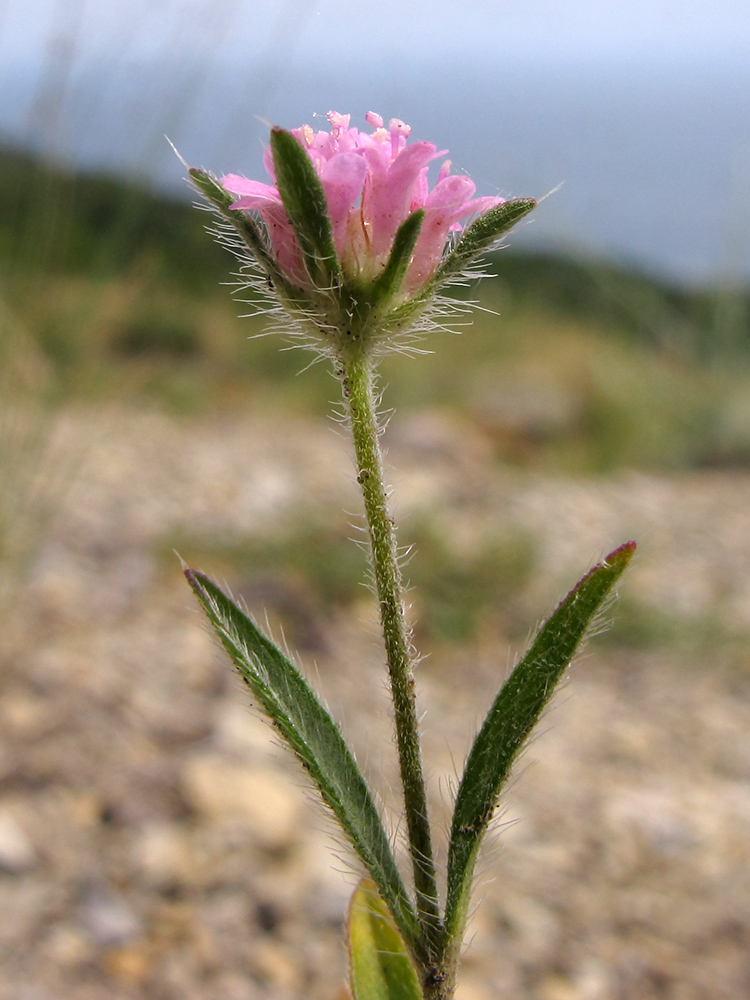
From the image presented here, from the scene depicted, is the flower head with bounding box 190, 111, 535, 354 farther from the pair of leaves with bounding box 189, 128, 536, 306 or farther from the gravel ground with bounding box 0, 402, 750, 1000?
the gravel ground with bounding box 0, 402, 750, 1000

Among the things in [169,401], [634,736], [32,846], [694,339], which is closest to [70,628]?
[32,846]

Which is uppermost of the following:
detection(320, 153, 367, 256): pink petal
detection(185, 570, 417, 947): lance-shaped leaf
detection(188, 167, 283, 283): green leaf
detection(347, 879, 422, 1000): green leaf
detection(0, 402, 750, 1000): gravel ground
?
detection(320, 153, 367, 256): pink petal

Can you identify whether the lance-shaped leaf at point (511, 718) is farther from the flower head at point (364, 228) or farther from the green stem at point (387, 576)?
the flower head at point (364, 228)

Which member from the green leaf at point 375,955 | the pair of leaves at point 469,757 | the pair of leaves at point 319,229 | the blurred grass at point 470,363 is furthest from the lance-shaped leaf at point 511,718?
the blurred grass at point 470,363

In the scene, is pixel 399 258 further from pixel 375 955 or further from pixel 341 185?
pixel 375 955

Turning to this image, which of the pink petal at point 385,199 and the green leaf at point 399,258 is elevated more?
the pink petal at point 385,199

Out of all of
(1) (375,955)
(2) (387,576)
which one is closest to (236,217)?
(2) (387,576)

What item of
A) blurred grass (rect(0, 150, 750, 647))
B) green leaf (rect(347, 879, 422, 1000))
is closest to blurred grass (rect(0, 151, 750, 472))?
blurred grass (rect(0, 150, 750, 647))
